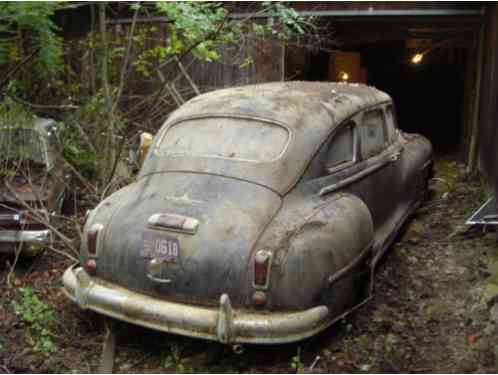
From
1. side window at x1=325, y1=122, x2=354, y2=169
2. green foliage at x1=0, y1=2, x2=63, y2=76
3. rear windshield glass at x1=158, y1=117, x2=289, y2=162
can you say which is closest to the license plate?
rear windshield glass at x1=158, y1=117, x2=289, y2=162

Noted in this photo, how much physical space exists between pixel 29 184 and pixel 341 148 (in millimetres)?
3719

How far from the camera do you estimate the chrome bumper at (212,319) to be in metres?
4.08

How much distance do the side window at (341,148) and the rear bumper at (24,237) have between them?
3.27 meters

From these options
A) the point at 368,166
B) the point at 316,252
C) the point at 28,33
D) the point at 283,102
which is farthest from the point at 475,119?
the point at 28,33

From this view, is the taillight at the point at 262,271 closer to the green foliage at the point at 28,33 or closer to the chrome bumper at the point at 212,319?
the chrome bumper at the point at 212,319

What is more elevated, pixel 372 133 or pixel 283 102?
pixel 283 102

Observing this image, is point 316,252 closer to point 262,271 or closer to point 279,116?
point 262,271

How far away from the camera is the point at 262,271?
4.16 meters

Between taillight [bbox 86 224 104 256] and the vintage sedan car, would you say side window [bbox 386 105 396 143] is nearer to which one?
the vintage sedan car

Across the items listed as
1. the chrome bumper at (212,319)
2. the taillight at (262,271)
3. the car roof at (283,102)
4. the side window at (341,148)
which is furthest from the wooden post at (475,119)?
the taillight at (262,271)

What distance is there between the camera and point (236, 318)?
412 centimetres

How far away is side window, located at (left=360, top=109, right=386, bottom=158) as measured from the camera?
5.81m

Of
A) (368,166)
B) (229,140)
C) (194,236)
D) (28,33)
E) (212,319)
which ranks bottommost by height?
(212,319)

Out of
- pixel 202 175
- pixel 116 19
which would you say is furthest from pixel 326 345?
pixel 116 19
